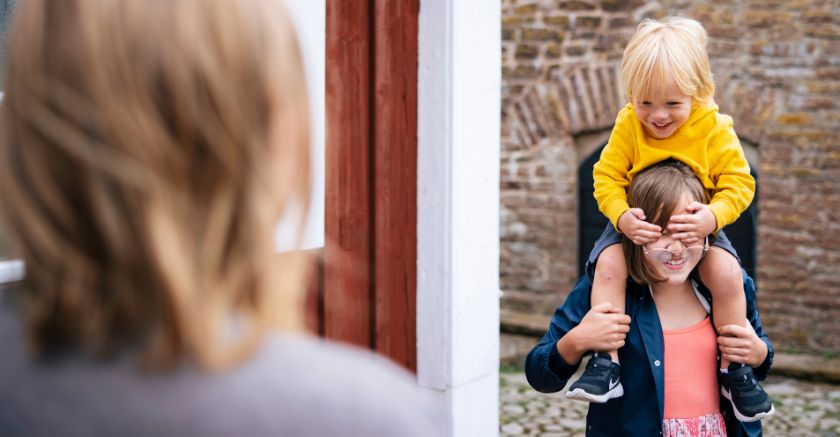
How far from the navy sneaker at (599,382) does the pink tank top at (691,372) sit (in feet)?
0.41

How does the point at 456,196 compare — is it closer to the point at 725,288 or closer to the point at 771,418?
the point at 725,288

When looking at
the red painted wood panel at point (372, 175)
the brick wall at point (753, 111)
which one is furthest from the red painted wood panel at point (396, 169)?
the brick wall at point (753, 111)

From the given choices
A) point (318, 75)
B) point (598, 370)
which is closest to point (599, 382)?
point (598, 370)

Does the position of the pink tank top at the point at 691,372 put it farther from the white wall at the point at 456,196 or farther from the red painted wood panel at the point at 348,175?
the red painted wood panel at the point at 348,175

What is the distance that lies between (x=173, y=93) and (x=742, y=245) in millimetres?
7688

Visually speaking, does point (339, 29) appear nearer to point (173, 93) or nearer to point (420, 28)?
point (420, 28)

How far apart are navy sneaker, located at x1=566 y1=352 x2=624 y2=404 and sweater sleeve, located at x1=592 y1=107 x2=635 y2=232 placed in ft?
1.15

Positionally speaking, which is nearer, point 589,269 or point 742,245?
point 589,269

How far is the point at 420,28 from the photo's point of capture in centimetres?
321

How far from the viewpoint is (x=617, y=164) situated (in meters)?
2.47

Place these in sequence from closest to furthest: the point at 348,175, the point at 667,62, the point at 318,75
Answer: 1. the point at 667,62
2. the point at 318,75
3. the point at 348,175

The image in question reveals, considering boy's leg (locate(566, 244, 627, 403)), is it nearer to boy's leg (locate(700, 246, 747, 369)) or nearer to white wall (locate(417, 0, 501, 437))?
boy's leg (locate(700, 246, 747, 369))

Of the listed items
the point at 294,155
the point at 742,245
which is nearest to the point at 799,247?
the point at 742,245

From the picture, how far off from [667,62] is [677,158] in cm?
26
